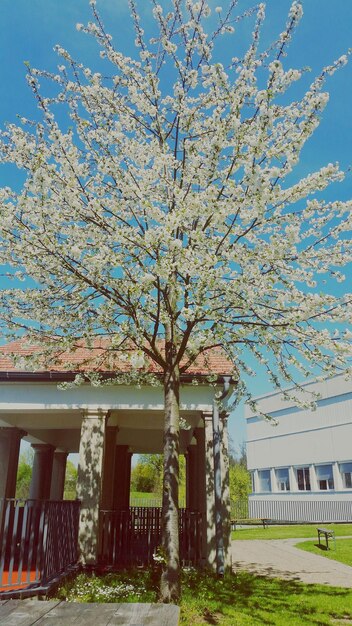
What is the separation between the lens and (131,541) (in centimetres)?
1004

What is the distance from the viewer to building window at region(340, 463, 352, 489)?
3219 cm

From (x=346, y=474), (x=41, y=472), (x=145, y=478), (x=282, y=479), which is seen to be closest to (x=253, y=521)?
(x=346, y=474)

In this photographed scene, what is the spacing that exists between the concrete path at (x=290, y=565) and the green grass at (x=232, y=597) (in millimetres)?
865

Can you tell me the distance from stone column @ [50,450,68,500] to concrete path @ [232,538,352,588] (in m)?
7.32

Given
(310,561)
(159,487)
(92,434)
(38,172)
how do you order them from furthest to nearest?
(159,487)
(310,561)
(92,434)
(38,172)

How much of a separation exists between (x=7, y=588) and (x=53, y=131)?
6521mm

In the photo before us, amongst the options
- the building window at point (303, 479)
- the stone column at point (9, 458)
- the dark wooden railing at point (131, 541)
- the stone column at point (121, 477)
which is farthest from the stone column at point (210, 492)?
the building window at point (303, 479)

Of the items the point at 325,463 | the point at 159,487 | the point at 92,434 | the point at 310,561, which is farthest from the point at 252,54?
the point at 159,487

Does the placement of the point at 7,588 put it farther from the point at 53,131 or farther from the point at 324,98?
the point at 324,98

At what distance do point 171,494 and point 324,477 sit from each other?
100 feet

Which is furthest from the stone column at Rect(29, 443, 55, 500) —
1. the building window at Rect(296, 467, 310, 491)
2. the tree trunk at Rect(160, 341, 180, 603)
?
the building window at Rect(296, 467, 310, 491)

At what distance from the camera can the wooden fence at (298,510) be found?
94.8 feet

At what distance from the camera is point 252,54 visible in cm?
723

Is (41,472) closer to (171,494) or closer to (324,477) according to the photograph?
(171,494)
